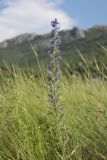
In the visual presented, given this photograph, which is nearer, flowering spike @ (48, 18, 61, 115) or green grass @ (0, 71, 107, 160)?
green grass @ (0, 71, 107, 160)

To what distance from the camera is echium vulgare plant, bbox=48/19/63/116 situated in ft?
11.8

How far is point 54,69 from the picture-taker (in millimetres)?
3615

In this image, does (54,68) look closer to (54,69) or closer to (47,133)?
(54,69)

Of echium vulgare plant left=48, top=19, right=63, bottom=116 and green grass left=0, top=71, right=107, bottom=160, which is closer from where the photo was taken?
green grass left=0, top=71, right=107, bottom=160

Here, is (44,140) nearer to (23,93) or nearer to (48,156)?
(48,156)

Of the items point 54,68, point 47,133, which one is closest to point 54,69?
point 54,68

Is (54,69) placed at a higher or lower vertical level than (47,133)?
higher

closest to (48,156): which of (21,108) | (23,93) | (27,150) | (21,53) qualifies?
(27,150)

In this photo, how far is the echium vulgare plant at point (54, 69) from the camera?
11.8ft

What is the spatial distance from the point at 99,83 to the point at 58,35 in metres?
2.52

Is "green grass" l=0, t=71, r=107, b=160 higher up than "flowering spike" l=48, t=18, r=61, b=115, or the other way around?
"flowering spike" l=48, t=18, r=61, b=115

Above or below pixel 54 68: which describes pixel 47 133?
below

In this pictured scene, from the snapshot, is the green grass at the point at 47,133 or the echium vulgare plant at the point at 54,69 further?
the echium vulgare plant at the point at 54,69

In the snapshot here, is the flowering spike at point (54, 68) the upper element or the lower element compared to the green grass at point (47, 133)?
upper
